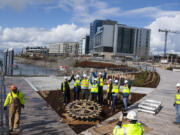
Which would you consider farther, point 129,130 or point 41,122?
point 41,122

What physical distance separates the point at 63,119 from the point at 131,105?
5071 millimetres

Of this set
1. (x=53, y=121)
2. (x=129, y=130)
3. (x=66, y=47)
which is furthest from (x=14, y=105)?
(x=66, y=47)

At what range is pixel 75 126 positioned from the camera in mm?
7305

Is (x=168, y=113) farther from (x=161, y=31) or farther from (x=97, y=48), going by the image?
(x=161, y=31)

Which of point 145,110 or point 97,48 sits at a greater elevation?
point 97,48

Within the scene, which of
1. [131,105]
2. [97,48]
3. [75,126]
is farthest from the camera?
[97,48]

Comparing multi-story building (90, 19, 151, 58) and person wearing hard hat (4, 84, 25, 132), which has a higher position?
multi-story building (90, 19, 151, 58)

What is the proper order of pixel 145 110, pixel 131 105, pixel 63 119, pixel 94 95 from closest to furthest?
pixel 63 119
pixel 145 110
pixel 94 95
pixel 131 105

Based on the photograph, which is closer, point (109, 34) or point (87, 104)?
point (87, 104)

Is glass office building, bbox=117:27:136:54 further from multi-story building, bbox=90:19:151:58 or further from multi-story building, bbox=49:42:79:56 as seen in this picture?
multi-story building, bbox=49:42:79:56

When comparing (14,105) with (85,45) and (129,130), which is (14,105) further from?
(85,45)

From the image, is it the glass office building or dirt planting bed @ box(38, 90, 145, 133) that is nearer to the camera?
dirt planting bed @ box(38, 90, 145, 133)

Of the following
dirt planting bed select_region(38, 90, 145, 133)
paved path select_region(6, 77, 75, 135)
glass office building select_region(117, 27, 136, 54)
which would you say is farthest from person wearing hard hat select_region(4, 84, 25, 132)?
glass office building select_region(117, 27, 136, 54)

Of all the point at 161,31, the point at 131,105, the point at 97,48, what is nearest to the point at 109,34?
the point at 97,48
